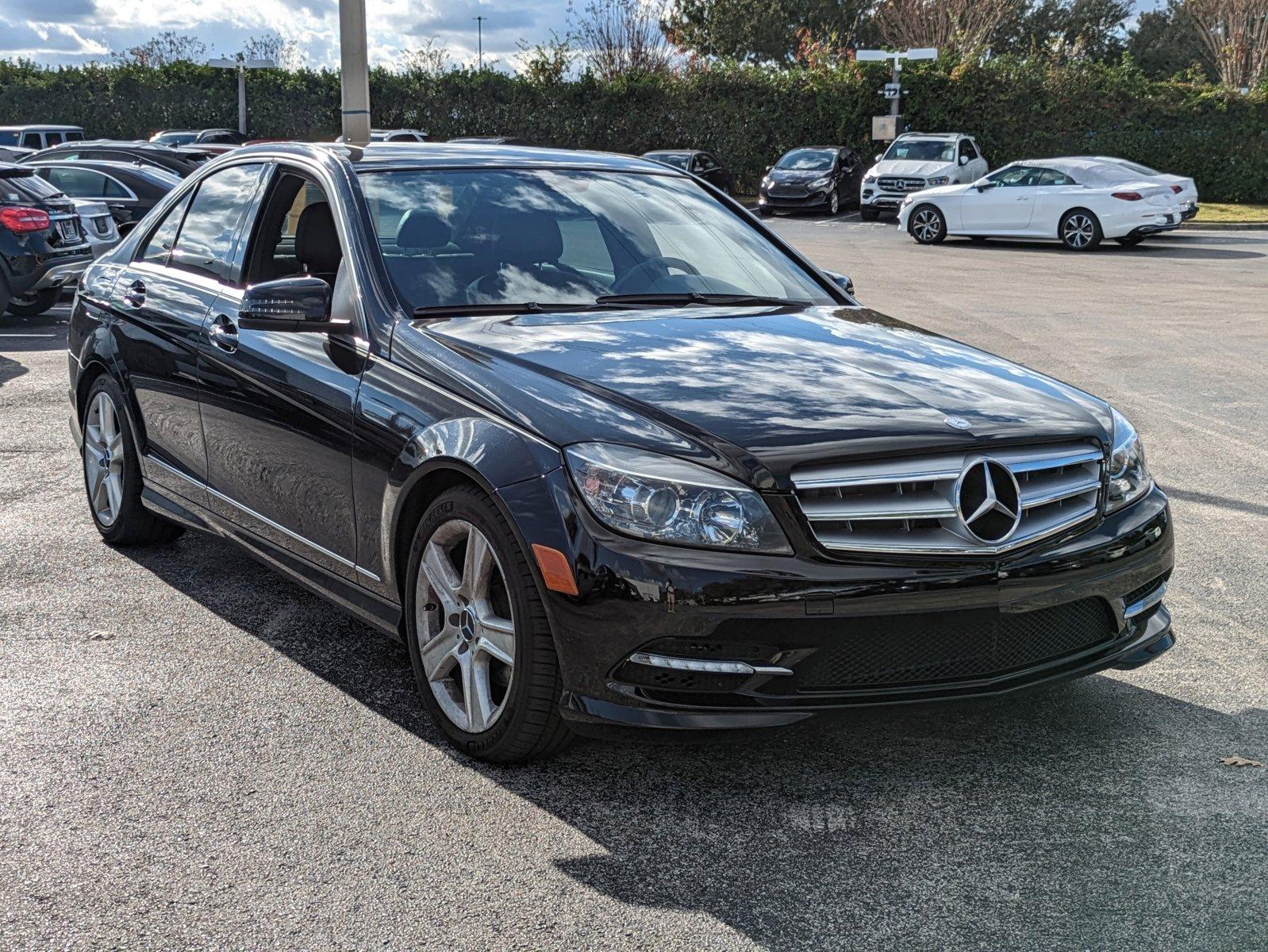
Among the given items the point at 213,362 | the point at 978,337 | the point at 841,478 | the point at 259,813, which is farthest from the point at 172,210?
the point at 978,337

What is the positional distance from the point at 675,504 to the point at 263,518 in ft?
6.53

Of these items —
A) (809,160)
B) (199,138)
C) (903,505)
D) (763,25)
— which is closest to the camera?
Answer: (903,505)

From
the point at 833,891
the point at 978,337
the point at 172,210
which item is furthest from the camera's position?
the point at 978,337

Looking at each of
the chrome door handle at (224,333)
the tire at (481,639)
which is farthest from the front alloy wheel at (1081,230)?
the tire at (481,639)

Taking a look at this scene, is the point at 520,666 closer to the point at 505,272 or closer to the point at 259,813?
the point at 259,813

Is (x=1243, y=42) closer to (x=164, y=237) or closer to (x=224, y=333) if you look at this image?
(x=164, y=237)

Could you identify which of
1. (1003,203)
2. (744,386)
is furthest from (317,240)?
(1003,203)

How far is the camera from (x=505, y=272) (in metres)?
4.75

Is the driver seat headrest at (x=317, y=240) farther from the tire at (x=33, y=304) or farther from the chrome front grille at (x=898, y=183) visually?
the chrome front grille at (x=898, y=183)

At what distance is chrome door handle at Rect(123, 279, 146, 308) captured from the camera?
578 cm

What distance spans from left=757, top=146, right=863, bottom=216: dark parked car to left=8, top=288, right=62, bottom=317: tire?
20.1m

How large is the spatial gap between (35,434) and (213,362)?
4.17 metres

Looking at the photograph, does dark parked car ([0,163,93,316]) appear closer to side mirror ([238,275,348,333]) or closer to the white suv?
side mirror ([238,275,348,333])

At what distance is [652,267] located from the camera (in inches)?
198
